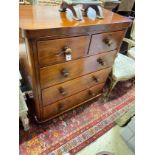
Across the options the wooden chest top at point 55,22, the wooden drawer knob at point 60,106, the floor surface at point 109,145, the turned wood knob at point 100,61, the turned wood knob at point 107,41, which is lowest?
the floor surface at point 109,145

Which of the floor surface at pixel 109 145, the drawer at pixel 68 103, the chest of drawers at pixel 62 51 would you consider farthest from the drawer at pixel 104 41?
the floor surface at pixel 109 145

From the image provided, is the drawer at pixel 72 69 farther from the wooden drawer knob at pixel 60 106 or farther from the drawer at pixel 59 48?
the wooden drawer knob at pixel 60 106

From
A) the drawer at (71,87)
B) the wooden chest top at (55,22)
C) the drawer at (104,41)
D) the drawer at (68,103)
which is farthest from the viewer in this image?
the drawer at (68,103)

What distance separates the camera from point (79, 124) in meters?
1.46

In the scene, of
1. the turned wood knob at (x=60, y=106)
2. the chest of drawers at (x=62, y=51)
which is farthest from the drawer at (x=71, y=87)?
the turned wood knob at (x=60, y=106)

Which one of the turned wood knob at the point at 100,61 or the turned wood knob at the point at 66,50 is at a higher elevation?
the turned wood knob at the point at 66,50

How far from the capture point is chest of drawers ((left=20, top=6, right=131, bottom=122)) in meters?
0.76

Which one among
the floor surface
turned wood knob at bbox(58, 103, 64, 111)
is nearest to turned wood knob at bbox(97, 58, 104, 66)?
turned wood knob at bbox(58, 103, 64, 111)

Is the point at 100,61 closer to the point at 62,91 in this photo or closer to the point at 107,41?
the point at 107,41

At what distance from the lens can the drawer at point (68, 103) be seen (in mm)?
1256

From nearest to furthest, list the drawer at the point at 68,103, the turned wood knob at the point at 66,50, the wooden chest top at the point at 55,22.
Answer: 1. the wooden chest top at the point at 55,22
2. the turned wood knob at the point at 66,50
3. the drawer at the point at 68,103

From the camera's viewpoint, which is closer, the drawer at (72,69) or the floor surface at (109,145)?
the drawer at (72,69)

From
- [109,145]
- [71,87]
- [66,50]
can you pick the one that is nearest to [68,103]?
[71,87]
